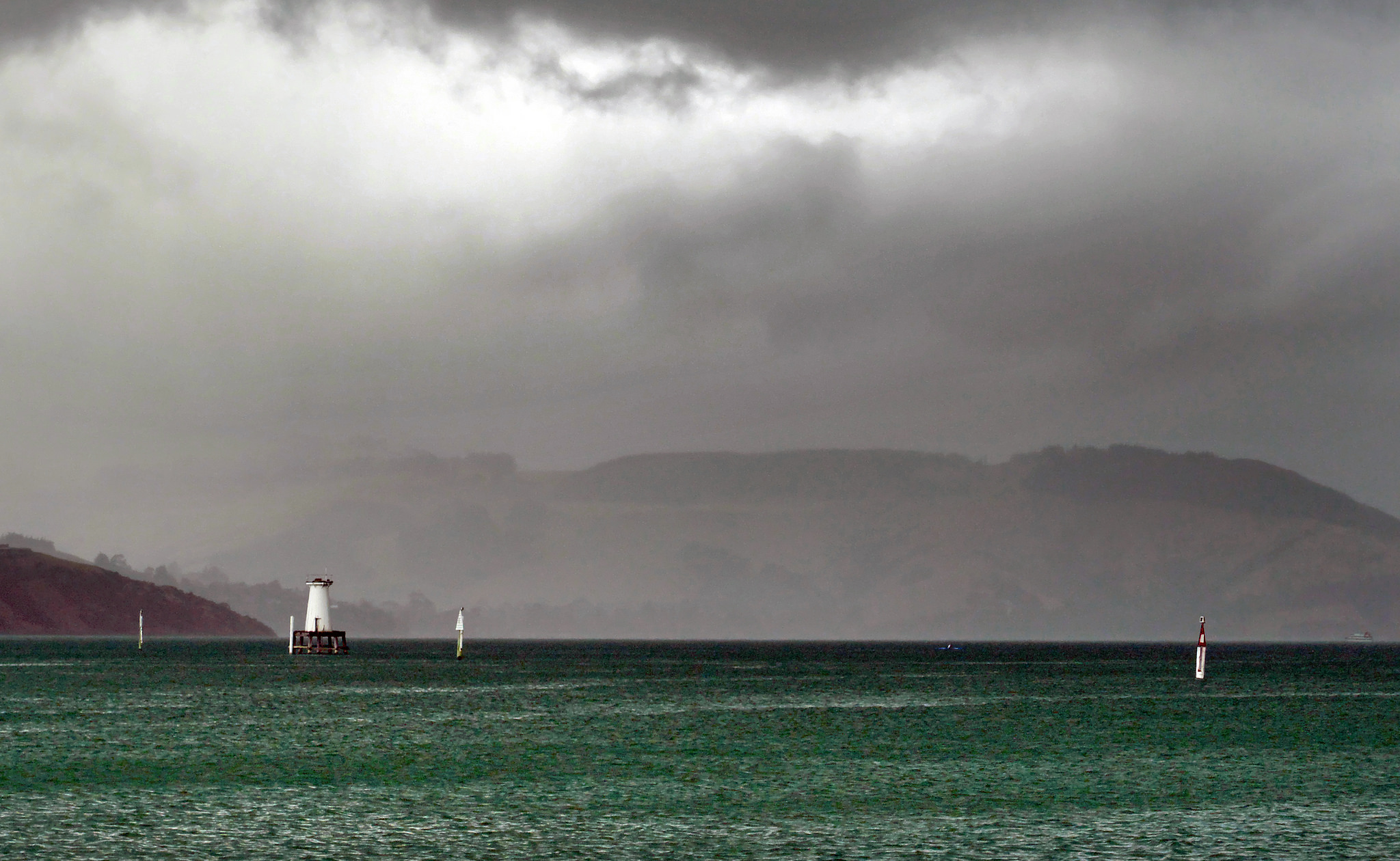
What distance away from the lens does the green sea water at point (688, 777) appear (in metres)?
33.8

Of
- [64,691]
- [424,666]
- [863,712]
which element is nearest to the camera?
[863,712]

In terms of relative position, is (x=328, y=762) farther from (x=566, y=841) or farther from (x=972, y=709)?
(x=972, y=709)

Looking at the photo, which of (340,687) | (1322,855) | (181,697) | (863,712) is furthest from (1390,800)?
(340,687)

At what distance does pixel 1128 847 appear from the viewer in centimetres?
3309

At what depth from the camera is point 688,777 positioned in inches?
1895

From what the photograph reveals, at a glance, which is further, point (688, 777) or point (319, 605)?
point (319, 605)

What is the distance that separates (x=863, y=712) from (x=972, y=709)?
27.9ft

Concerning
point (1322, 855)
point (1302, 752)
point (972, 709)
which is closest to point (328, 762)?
point (1322, 855)

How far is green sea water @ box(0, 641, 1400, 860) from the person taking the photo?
33.8 meters

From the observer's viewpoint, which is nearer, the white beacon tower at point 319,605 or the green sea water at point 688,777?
the green sea water at point 688,777

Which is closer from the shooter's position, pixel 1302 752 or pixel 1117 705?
pixel 1302 752

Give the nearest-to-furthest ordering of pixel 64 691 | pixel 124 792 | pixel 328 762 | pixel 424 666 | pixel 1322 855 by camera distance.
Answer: pixel 1322 855 → pixel 124 792 → pixel 328 762 → pixel 64 691 → pixel 424 666

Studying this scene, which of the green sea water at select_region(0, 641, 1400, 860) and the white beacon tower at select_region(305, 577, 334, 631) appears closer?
the green sea water at select_region(0, 641, 1400, 860)

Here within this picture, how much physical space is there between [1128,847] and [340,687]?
296 feet
